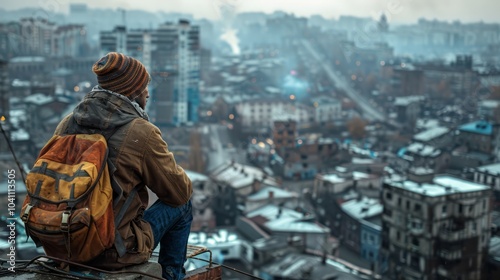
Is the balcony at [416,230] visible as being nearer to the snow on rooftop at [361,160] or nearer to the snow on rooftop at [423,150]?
the snow on rooftop at [361,160]

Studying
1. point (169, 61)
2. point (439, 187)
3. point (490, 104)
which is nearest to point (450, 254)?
point (439, 187)

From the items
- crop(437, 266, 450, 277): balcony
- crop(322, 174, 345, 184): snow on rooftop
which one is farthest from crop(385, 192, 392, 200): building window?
crop(322, 174, 345, 184): snow on rooftop

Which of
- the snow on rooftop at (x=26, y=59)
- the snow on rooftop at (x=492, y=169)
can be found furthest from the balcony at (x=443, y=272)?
the snow on rooftop at (x=26, y=59)

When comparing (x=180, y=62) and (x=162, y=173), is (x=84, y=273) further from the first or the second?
(x=180, y=62)

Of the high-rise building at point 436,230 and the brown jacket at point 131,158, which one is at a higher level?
the brown jacket at point 131,158

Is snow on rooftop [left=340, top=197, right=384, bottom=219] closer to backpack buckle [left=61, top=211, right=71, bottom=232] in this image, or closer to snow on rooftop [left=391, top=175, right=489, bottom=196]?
snow on rooftop [left=391, top=175, right=489, bottom=196]

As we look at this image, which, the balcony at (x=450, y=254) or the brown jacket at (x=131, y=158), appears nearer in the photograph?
the brown jacket at (x=131, y=158)

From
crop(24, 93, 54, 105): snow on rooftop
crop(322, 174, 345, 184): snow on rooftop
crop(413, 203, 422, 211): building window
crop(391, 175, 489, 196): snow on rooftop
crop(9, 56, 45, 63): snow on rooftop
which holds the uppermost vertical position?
crop(9, 56, 45, 63): snow on rooftop
